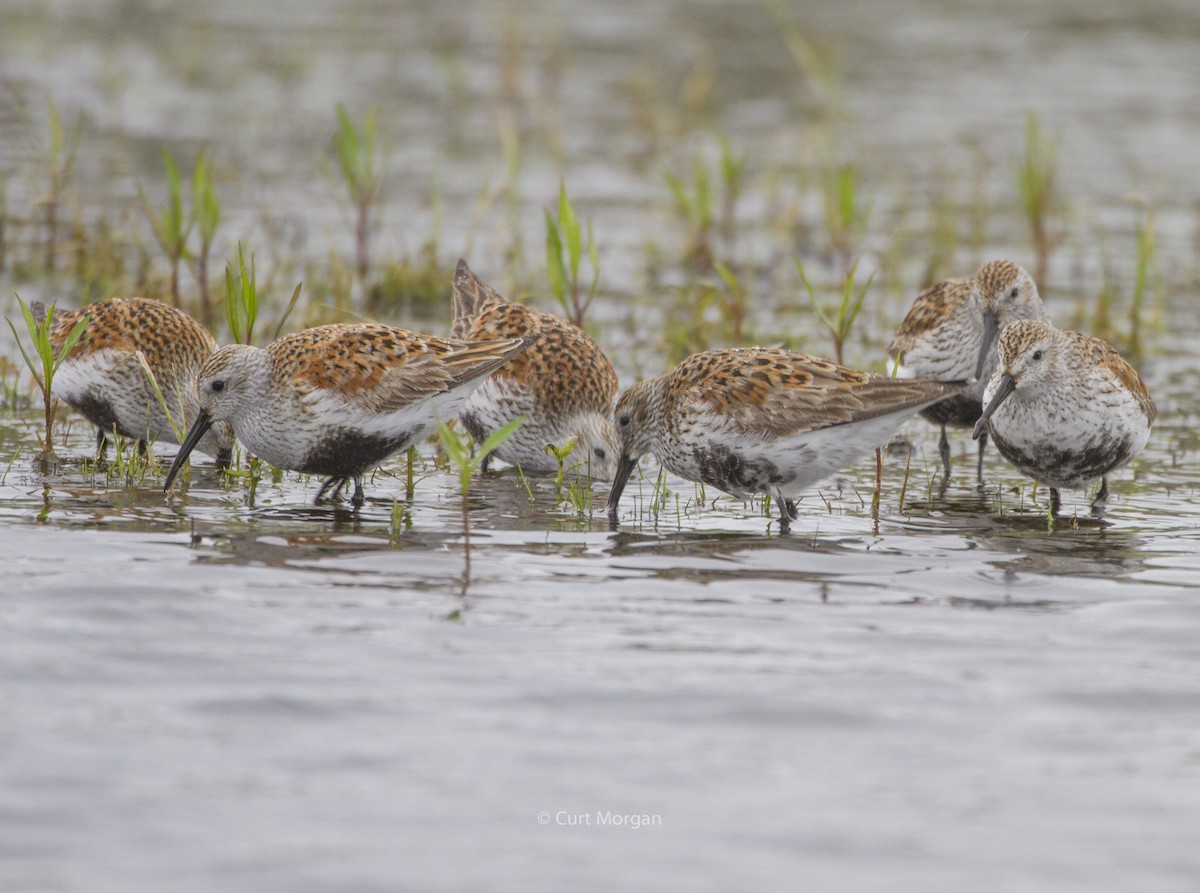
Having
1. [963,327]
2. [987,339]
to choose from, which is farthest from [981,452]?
[963,327]

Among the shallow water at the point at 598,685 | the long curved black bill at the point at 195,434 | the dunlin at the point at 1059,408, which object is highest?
the dunlin at the point at 1059,408

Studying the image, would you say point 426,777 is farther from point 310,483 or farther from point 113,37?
point 113,37

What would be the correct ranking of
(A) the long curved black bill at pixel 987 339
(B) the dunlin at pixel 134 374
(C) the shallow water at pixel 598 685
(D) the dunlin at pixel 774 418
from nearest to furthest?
(C) the shallow water at pixel 598 685 < (D) the dunlin at pixel 774 418 < (B) the dunlin at pixel 134 374 < (A) the long curved black bill at pixel 987 339

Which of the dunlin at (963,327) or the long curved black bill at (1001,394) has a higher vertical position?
the dunlin at (963,327)

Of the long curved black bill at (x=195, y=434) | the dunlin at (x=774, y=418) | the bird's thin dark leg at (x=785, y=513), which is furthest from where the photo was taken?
the long curved black bill at (x=195, y=434)

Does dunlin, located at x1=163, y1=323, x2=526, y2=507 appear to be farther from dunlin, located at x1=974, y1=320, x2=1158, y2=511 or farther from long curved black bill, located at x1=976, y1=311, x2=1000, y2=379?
long curved black bill, located at x1=976, y1=311, x2=1000, y2=379

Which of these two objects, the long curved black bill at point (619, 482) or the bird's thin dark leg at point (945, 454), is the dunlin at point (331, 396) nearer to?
the long curved black bill at point (619, 482)

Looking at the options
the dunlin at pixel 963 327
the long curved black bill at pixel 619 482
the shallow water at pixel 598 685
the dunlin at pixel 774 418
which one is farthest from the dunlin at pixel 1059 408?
the long curved black bill at pixel 619 482

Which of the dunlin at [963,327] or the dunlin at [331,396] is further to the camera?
the dunlin at [963,327]

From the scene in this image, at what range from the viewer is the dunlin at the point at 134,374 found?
966cm

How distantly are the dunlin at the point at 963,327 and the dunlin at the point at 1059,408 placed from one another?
4.23 feet

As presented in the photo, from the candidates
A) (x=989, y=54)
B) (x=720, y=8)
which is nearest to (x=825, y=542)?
(x=989, y=54)

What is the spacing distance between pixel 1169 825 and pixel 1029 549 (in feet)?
10.6

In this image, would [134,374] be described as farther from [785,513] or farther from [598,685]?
[598,685]
